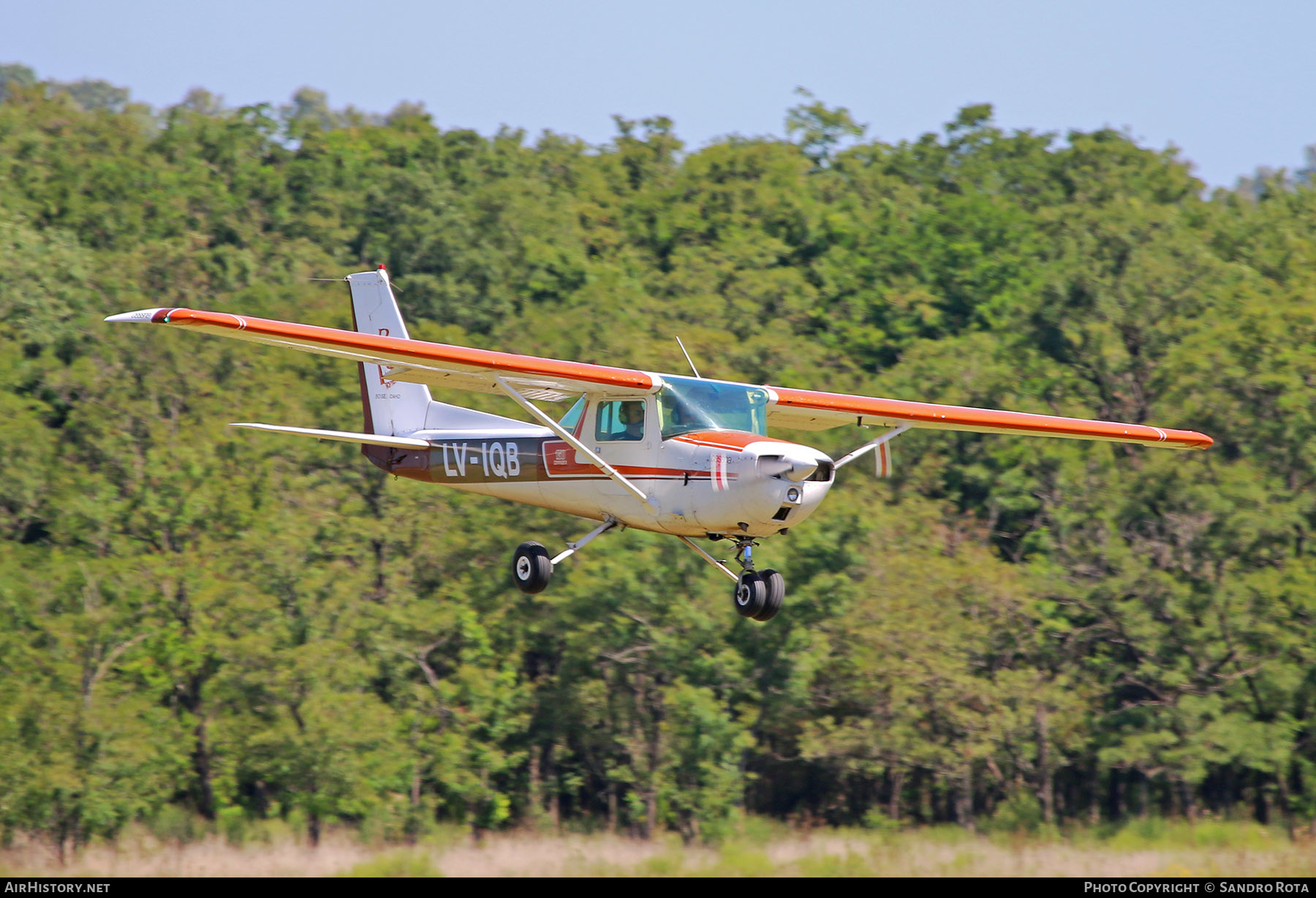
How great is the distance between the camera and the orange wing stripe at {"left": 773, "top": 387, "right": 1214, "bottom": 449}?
16.6 m

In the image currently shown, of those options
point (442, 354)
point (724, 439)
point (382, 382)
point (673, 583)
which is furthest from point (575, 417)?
point (673, 583)

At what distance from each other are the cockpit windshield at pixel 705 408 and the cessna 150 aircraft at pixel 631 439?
1 centimetres

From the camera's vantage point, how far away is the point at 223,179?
5112 centimetres

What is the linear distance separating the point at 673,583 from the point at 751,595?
16744 millimetres

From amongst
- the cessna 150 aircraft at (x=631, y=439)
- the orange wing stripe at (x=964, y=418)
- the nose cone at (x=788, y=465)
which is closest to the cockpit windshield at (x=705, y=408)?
the cessna 150 aircraft at (x=631, y=439)

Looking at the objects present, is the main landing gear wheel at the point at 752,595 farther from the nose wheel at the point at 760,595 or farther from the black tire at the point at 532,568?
the black tire at the point at 532,568

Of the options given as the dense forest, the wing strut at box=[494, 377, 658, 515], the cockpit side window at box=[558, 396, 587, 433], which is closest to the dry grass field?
the dense forest

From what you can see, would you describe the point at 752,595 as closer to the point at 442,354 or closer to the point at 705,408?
the point at 705,408

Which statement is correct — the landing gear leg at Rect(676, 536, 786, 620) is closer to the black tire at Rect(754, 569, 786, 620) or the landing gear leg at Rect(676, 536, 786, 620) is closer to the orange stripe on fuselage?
the black tire at Rect(754, 569, 786, 620)

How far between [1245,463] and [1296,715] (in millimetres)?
6229

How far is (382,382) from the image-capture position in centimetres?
1920

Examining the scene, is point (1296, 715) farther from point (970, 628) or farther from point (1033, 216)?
point (1033, 216)
